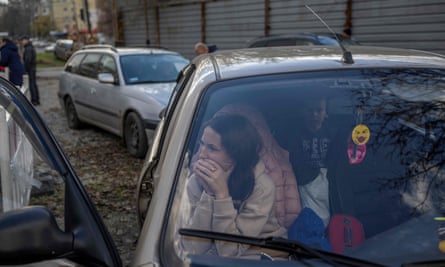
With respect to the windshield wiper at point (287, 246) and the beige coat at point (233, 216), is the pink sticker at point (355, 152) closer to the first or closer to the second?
the beige coat at point (233, 216)

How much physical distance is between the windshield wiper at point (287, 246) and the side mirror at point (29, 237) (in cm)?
44

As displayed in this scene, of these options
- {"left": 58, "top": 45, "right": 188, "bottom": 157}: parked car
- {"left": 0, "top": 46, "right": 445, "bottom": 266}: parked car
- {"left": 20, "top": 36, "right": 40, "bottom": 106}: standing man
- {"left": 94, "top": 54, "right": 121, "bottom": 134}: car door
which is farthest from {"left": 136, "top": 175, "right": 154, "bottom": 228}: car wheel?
{"left": 20, "top": 36, "right": 40, "bottom": 106}: standing man

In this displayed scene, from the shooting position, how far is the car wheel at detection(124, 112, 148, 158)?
633 cm

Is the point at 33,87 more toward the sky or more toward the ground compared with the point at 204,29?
more toward the ground

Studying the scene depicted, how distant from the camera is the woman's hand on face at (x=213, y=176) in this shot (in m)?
1.72

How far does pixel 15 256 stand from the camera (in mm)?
1425

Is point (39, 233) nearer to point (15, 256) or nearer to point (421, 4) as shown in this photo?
point (15, 256)

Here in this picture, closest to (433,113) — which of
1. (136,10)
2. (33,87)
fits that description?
(33,87)

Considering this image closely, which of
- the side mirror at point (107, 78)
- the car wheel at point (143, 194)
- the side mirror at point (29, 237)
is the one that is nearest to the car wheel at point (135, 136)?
the side mirror at point (107, 78)

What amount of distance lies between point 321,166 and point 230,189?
44 cm

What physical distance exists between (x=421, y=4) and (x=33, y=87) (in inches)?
414

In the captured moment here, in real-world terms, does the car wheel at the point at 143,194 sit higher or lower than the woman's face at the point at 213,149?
lower

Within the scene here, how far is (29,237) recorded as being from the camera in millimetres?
1434

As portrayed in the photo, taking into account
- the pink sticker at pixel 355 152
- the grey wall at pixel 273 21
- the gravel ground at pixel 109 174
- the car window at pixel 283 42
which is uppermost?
the grey wall at pixel 273 21
